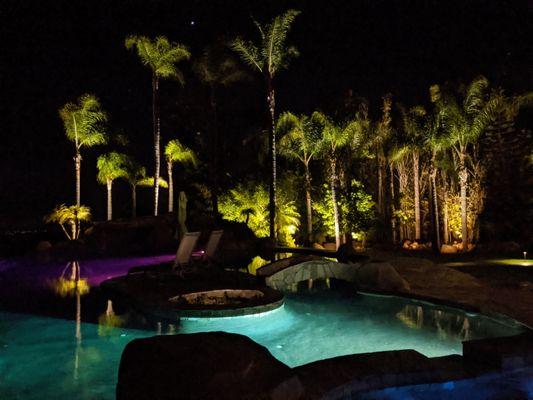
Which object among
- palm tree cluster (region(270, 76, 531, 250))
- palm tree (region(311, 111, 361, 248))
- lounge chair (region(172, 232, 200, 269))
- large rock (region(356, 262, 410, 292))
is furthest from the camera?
palm tree (region(311, 111, 361, 248))

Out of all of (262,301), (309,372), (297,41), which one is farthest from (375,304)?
(297,41)

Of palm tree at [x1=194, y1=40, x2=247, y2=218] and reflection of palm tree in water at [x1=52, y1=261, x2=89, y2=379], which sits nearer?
reflection of palm tree in water at [x1=52, y1=261, x2=89, y2=379]

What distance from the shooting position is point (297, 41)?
20.4m

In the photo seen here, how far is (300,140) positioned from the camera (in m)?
22.3

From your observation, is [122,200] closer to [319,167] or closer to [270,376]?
[319,167]

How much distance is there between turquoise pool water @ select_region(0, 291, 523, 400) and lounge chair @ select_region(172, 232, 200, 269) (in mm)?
3165

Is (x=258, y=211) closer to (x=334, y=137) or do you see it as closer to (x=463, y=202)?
(x=334, y=137)

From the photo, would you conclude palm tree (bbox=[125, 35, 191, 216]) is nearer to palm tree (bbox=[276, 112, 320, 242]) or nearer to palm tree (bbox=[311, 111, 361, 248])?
palm tree (bbox=[276, 112, 320, 242])

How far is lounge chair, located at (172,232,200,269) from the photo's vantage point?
37.3 ft

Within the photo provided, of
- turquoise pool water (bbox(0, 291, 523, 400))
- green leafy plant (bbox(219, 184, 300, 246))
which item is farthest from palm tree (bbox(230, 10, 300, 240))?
turquoise pool water (bbox(0, 291, 523, 400))

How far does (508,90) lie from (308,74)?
36.9 ft

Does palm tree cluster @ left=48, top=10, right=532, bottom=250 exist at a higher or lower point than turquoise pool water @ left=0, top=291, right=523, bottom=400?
higher

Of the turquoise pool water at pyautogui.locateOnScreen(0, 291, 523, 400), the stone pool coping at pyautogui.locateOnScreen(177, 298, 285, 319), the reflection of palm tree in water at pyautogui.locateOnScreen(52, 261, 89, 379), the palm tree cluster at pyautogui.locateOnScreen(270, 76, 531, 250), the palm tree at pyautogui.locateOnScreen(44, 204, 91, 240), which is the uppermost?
the palm tree cluster at pyautogui.locateOnScreen(270, 76, 531, 250)

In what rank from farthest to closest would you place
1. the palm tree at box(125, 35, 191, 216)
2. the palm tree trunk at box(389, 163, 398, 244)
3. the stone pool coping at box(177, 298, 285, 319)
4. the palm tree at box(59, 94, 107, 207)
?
the palm tree trunk at box(389, 163, 398, 244), the palm tree at box(59, 94, 107, 207), the palm tree at box(125, 35, 191, 216), the stone pool coping at box(177, 298, 285, 319)
